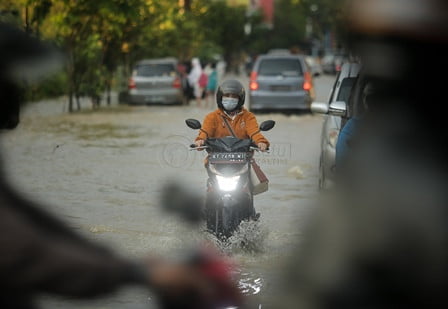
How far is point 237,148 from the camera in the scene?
861cm

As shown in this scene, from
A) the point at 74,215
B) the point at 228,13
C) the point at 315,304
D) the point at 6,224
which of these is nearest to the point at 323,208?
the point at 315,304

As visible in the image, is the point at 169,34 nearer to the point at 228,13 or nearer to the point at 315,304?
the point at 228,13

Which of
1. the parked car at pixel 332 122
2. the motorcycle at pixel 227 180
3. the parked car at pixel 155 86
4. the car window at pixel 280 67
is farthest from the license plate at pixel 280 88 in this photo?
the motorcycle at pixel 227 180

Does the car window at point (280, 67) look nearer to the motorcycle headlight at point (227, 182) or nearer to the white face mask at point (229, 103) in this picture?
the white face mask at point (229, 103)

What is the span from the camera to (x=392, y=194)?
2.06 m

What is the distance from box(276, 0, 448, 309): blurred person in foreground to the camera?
2027mm

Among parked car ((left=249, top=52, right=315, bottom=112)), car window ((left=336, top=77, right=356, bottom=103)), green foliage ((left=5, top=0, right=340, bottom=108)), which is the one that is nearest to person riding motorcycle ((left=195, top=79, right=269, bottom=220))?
car window ((left=336, top=77, right=356, bottom=103))

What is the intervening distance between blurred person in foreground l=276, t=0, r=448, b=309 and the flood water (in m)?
0.28

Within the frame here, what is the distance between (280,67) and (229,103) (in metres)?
21.3

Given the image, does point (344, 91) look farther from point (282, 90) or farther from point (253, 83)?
point (253, 83)

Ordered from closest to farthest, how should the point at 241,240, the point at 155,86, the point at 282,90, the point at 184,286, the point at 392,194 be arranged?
the point at 392,194 → the point at 184,286 → the point at 241,240 → the point at 282,90 → the point at 155,86

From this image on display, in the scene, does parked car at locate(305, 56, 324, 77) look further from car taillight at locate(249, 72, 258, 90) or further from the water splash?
the water splash

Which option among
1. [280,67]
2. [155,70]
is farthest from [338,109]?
[155,70]

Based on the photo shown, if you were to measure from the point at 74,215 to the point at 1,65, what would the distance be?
900 cm
